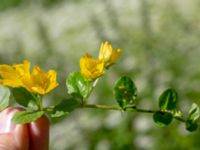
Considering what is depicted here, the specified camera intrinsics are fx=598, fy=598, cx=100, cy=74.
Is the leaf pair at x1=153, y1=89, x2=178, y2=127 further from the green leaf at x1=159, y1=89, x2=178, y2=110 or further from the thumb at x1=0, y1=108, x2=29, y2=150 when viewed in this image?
the thumb at x1=0, y1=108, x2=29, y2=150

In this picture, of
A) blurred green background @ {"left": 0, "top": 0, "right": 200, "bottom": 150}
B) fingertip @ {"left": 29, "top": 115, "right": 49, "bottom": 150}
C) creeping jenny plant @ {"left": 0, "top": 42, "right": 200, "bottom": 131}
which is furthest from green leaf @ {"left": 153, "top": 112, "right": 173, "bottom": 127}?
blurred green background @ {"left": 0, "top": 0, "right": 200, "bottom": 150}

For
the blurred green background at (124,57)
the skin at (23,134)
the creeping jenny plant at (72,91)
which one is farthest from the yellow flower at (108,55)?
the blurred green background at (124,57)

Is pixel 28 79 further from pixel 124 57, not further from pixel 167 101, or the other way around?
pixel 124 57

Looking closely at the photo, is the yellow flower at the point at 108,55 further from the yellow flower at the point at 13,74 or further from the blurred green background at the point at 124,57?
the blurred green background at the point at 124,57

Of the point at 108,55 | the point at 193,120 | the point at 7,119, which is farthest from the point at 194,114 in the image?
the point at 7,119

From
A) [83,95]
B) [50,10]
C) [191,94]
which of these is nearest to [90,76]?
[83,95]
